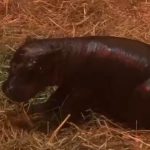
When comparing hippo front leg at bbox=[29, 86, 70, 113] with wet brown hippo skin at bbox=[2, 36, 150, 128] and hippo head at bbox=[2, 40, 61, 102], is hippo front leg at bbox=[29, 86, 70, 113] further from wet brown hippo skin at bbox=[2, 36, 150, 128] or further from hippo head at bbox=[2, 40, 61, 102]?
hippo head at bbox=[2, 40, 61, 102]

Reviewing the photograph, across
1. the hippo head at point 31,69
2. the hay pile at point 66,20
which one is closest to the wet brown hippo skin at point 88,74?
the hippo head at point 31,69

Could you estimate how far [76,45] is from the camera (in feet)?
8.11

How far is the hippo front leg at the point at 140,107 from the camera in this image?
2.50 metres

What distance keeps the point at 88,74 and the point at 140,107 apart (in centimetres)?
29

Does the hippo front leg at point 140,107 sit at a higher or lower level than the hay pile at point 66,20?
lower

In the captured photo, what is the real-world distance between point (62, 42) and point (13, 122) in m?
0.47

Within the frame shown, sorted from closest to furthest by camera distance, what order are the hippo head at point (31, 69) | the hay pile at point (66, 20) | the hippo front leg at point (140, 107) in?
the hippo head at point (31, 69)
the hippo front leg at point (140, 107)
the hay pile at point (66, 20)

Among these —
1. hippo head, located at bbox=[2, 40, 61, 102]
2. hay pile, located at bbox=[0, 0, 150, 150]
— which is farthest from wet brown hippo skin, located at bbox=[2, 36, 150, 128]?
hay pile, located at bbox=[0, 0, 150, 150]

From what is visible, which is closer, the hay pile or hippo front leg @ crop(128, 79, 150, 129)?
hippo front leg @ crop(128, 79, 150, 129)

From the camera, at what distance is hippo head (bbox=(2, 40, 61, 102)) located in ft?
7.73

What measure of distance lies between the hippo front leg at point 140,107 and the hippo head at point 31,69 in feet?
1.32

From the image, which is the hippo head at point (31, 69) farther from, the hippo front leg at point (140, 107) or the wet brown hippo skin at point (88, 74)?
the hippo front leg at point (140, 107)

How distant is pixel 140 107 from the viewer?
2525 mm

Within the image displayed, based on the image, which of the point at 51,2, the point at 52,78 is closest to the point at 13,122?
the point at 52,78
